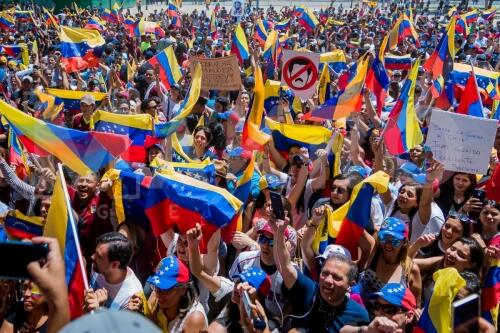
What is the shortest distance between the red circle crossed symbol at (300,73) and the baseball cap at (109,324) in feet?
23.0

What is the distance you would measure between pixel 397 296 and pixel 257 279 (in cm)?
78

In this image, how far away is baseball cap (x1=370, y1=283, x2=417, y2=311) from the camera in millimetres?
3291

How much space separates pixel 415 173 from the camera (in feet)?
17.6

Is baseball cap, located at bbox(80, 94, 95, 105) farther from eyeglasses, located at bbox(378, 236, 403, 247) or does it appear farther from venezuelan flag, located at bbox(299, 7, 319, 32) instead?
venezuelan flag, located at bbox(299, 7, 319, 32)

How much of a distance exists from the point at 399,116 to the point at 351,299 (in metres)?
3.42

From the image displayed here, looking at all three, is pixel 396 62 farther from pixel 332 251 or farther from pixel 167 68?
pixel 332 251

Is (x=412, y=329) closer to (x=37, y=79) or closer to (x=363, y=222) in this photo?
(x=363, y=222)

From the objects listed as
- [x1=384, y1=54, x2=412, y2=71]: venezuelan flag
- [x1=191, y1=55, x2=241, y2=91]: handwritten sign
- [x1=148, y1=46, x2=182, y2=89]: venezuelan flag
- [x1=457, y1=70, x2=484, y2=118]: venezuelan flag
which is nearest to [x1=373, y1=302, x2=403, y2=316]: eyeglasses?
[x1=457, y1=70, x2=484, y2=118]: venezuelan flag

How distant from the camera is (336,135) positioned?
5.87 meters

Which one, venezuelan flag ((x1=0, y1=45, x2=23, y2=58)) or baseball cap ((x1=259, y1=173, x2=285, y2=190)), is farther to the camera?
venezuelan flag ((x1=0, y1=45, x2=23, y2=58))

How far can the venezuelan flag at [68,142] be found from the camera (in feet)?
16.2

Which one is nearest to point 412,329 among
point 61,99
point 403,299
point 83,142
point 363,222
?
point 403,299

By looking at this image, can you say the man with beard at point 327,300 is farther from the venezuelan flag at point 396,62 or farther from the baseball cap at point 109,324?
the venezuelan flag at point 396,62

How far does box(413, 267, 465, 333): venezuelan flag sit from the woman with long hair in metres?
0.69
